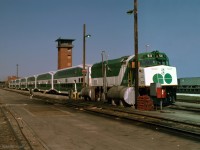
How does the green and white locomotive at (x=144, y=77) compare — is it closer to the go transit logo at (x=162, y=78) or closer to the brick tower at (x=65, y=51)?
the go transit logo at (x=162, y=78)

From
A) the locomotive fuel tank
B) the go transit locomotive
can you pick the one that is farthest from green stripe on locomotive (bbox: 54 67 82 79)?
the locomotive fuel tank

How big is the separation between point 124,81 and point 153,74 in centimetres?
351

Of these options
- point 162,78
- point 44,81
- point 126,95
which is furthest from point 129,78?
point 44,81

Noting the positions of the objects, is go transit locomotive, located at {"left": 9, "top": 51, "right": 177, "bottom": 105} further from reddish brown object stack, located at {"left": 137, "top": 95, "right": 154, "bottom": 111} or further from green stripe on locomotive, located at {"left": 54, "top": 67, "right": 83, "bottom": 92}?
green stripe on locomotive, located at {"left": 54, "top": 67, "right": 83, "bottom": 92}

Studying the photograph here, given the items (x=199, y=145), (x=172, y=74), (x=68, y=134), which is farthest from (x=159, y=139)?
(x=172, y=74)

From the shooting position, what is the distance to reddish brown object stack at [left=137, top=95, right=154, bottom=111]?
21.3 m

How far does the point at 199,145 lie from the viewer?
30.6 feet

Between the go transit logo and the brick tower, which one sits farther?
the brick tower

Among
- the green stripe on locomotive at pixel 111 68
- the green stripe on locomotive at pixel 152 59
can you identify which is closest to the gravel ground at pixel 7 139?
the green stripe on locomotive at pixel 152 59

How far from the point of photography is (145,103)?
70.5ft

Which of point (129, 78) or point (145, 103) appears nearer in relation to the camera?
point (145, 103)

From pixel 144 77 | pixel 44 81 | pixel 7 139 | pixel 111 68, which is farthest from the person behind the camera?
pixel 44 81

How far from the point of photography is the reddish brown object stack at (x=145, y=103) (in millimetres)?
21328

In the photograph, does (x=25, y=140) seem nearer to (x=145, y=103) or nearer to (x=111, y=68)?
(x=145, y=103)
